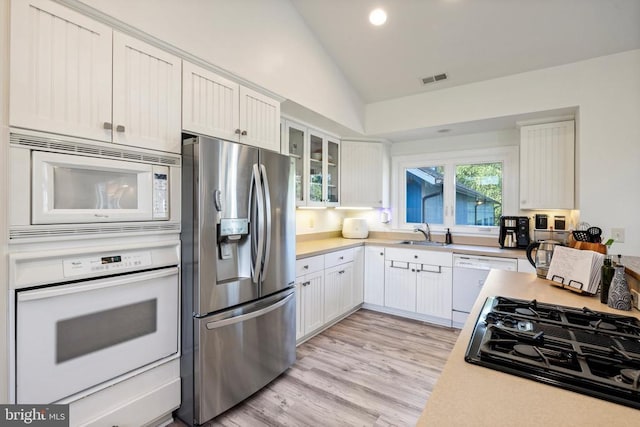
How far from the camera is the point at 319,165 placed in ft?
12.0

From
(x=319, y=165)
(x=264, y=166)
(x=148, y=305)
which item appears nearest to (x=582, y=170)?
(x=319, y=165)

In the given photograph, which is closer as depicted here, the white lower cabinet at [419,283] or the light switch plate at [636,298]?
the light switch plate at [636,298]

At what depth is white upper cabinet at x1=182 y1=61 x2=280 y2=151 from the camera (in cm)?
190

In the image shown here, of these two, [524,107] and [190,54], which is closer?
[190,54]

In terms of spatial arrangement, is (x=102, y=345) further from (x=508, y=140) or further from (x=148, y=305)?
(x=508, y=140)

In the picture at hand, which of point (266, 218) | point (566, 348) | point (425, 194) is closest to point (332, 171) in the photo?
point (425, 194)

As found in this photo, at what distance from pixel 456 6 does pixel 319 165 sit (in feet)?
6.53

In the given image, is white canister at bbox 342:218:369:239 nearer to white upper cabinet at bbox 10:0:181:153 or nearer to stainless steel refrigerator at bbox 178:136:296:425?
stainless steel refrigerator at bbox 178:136:296:425

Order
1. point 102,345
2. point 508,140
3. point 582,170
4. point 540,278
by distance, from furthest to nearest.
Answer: point 508,140
point 582,170
point 540,278
point 102,345

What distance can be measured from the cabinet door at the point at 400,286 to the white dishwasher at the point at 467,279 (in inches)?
17.7

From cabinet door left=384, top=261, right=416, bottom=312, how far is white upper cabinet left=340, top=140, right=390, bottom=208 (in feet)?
3.04

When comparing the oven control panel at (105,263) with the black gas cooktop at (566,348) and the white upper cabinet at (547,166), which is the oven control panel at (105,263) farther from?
the white upper cabinet at (547,166)

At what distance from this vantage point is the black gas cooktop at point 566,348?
28.0 inches

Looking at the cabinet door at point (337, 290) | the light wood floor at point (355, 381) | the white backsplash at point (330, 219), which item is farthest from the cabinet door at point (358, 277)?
the white backsplash at point (330, 219)
